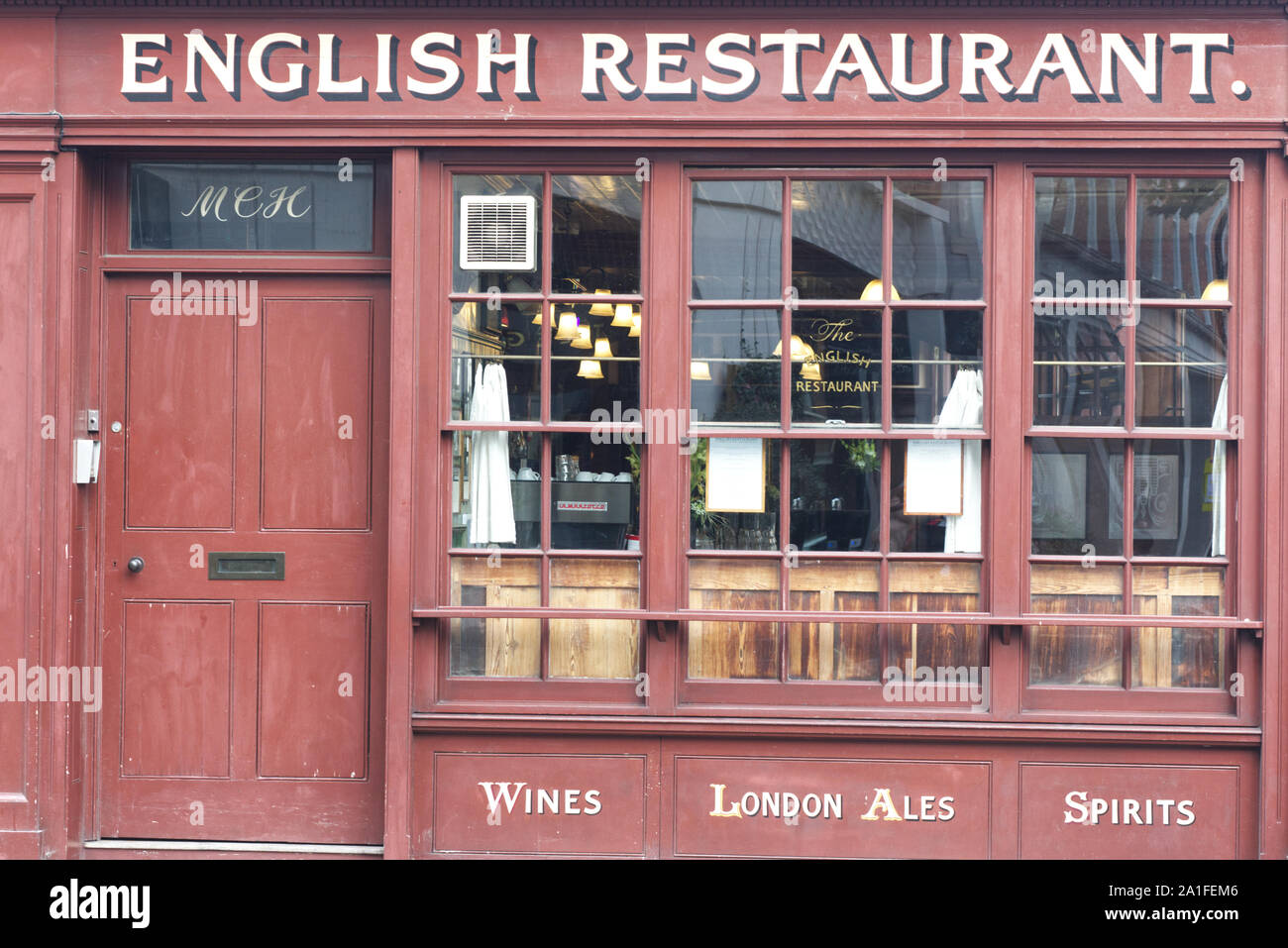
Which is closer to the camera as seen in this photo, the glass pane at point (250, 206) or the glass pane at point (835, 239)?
the glass pane at point (835, 239)

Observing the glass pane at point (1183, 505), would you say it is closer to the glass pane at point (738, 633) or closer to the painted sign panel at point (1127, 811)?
the painted sign panel at point (1127, 811)

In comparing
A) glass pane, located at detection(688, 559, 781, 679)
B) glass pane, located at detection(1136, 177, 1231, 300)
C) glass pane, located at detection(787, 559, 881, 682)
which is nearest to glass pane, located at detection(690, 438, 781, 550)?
glass pane, located at detection(688, 559, 781, 679)

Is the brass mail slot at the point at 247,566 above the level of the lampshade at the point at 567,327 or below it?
below

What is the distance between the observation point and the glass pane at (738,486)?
492cm

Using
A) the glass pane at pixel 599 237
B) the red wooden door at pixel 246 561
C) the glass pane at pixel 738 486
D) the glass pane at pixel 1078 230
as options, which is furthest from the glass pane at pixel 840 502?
the red wooden door at pixel 246 561

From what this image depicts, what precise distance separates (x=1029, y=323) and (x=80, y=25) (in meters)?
4.74

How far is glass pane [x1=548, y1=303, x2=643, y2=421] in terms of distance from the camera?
16.2 feet

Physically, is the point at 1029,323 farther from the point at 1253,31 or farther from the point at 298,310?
the point at 298,310

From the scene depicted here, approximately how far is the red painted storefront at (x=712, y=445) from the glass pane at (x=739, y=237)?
2 cm

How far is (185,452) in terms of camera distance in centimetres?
509

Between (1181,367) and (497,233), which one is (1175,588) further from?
(497,233)

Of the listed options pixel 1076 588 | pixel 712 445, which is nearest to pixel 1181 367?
pixel 1076 588

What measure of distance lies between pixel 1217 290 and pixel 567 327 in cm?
310

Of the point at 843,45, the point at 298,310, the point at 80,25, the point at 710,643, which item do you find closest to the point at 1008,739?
the point at 710,643
